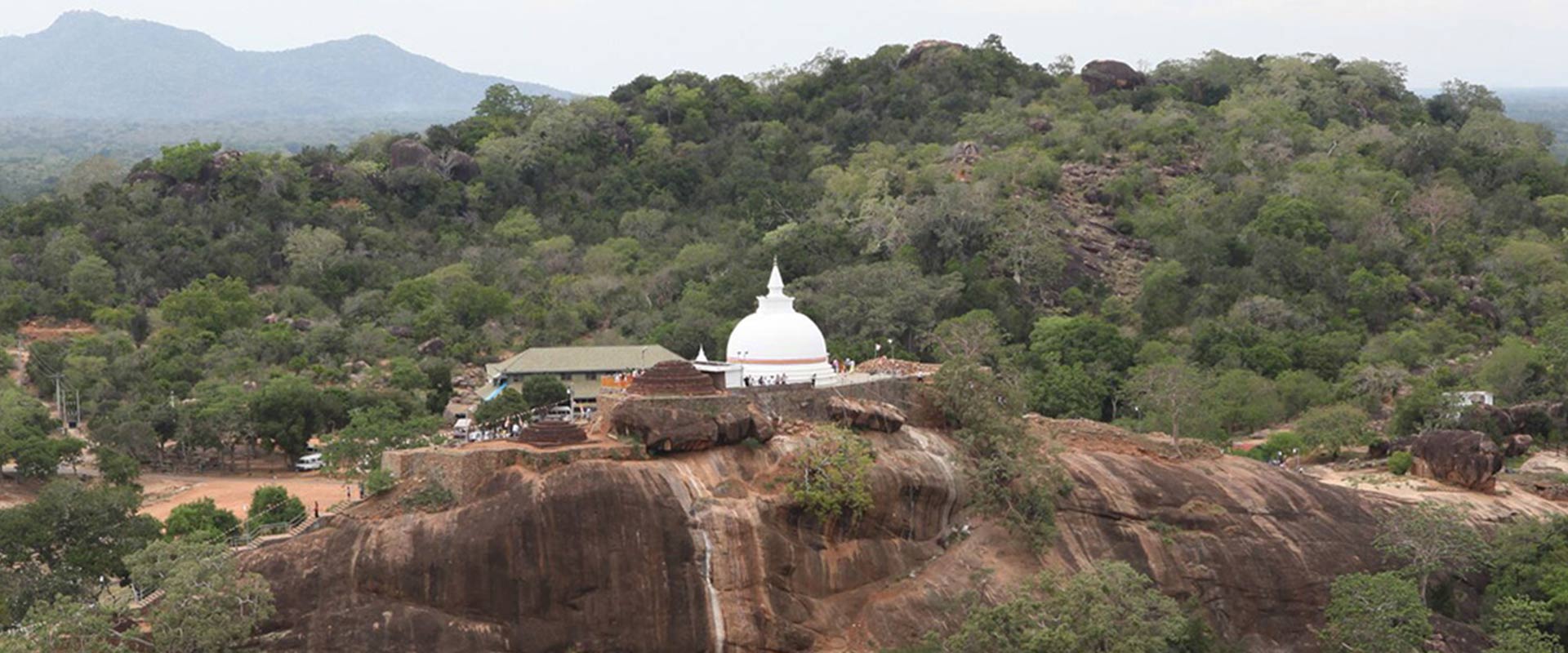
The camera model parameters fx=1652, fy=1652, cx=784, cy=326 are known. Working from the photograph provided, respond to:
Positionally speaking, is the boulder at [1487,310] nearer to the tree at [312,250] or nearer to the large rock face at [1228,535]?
the large rock face at [1228,535]

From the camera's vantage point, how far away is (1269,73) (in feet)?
357

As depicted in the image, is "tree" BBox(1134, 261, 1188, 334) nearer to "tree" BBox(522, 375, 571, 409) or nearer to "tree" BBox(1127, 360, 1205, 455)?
"tree" BBox(1127, 360, 1205, 455)

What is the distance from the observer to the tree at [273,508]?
4497 cm

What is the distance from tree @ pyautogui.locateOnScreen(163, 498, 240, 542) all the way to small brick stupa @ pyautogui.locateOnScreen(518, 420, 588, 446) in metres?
11.8

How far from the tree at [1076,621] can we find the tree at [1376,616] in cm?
507

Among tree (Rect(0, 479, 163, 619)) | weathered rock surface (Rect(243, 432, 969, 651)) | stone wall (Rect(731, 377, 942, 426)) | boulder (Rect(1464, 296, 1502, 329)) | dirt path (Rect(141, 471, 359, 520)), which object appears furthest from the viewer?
boulder (Rect(1464, 296, 1502, 329))

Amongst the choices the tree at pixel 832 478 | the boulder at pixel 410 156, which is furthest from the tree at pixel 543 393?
the boulder at pixel 410 156

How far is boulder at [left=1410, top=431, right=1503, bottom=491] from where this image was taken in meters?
47.7

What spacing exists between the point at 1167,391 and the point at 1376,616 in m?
15.5

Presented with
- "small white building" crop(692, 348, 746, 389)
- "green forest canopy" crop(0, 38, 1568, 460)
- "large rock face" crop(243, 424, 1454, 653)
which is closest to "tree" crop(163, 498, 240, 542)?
"large rock face" crop(243, 424, 1454, 653)

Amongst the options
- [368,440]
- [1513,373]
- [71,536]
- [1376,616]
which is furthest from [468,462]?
[1513,373]

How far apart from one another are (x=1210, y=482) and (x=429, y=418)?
27.9 meters

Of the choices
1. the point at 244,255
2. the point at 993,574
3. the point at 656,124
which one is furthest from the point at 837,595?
the point at 656,124

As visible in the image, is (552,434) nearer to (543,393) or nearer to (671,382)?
(671,382)
